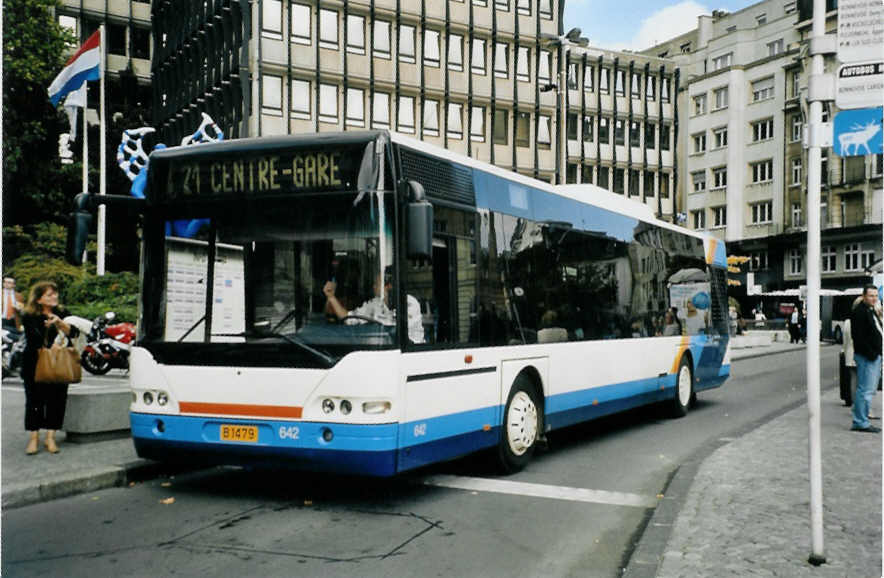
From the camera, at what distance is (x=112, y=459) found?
29.3 ft

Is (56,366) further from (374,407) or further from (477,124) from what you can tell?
(477,124)

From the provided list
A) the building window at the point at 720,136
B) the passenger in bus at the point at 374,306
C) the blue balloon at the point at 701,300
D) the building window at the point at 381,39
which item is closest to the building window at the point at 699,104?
the building window at the point at 720,136

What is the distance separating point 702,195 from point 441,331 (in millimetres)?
69465

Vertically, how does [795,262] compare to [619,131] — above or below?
below

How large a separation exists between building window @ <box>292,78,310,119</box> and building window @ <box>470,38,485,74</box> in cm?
1118

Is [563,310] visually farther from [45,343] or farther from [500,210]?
[45,343]

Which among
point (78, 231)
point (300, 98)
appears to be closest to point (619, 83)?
point (300, 98)

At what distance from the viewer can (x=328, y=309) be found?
7215mm

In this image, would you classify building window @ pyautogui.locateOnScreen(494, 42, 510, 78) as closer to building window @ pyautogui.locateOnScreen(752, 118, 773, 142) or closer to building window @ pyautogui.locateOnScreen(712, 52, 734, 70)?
building window @ pyautogui.locateOnScreen(752, 118, 773, 142)

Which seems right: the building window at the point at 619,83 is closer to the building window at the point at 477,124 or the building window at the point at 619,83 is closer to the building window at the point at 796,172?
the building window at the point at 796,172

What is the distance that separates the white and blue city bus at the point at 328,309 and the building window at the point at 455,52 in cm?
4540

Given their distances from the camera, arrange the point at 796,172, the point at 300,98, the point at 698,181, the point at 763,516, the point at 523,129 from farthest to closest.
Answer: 1. the point at 698,181
2. the point at 796,172
3. the point at 523,129
4. the point at 300,98
5. the point at 763,516

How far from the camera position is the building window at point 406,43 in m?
51.1

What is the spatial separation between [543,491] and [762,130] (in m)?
66.4
